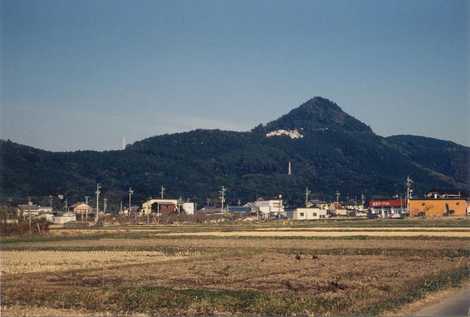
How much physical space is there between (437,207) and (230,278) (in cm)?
9755

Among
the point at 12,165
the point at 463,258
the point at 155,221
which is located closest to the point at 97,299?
the point at 463,258

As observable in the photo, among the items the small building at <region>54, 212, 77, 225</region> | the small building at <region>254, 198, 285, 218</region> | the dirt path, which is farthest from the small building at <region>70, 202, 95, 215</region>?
the dirt path

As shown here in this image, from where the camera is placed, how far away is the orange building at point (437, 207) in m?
117

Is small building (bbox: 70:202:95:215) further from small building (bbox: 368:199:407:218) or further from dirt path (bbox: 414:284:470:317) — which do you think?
dirt path (bbox: 414:284:470:317)

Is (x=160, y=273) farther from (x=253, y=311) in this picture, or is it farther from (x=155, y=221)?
(x=155, y=221)

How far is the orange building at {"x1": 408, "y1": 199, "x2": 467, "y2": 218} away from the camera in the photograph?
11694 cm

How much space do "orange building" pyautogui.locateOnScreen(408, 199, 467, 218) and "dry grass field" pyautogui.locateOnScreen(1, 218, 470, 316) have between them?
71166mm

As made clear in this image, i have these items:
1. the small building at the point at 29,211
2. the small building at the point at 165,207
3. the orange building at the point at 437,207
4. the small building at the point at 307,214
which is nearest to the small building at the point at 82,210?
the small building at the point at 165,207

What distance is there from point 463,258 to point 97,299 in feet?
70.6

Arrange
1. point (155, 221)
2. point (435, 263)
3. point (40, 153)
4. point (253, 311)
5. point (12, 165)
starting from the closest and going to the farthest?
point (253, 311) → point (435, 263) → point (155, 221) → point (12, 165) → point (40, 153)

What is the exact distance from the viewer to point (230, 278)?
86.9 feet

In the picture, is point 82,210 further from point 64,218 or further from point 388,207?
point 388,207

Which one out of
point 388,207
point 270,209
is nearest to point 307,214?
point 270,209

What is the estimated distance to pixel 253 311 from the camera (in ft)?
61.0
